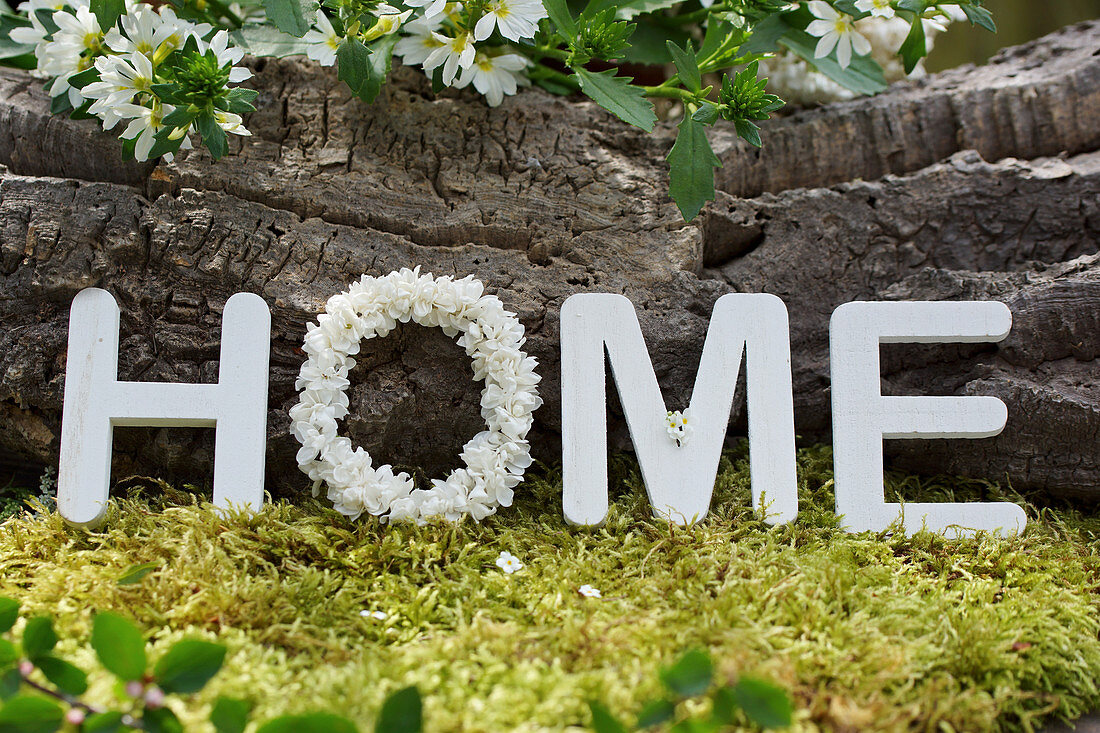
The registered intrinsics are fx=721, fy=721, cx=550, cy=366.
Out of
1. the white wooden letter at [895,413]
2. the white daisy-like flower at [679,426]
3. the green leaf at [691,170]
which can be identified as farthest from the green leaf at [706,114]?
the white daisy-like flower at [679,426]

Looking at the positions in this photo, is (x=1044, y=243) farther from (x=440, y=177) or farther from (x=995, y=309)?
(x=440, y=177)

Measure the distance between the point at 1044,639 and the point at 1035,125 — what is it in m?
1.23

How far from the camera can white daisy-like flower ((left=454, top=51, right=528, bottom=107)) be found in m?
1.47

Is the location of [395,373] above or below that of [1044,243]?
below

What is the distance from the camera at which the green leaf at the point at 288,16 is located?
1295 mm

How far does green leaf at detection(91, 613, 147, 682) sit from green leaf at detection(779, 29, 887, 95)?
64.2 inches

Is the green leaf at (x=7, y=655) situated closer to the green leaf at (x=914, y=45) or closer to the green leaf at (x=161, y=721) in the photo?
the green leaf at (x=161, y=721)

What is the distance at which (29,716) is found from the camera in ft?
2.49

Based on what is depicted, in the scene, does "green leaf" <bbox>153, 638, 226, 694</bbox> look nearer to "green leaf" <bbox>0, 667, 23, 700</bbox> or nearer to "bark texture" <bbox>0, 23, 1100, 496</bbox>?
"green leaf" <bbox>0, 667, 23, 700</bbox>

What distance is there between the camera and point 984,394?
1.47 meters

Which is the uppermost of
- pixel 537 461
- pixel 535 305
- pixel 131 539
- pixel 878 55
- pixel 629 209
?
pixel 878 55

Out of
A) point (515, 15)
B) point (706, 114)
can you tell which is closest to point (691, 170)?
point (706, 114)

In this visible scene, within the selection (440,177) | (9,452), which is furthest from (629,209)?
(9,452)

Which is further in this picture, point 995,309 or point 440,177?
point 440,177
